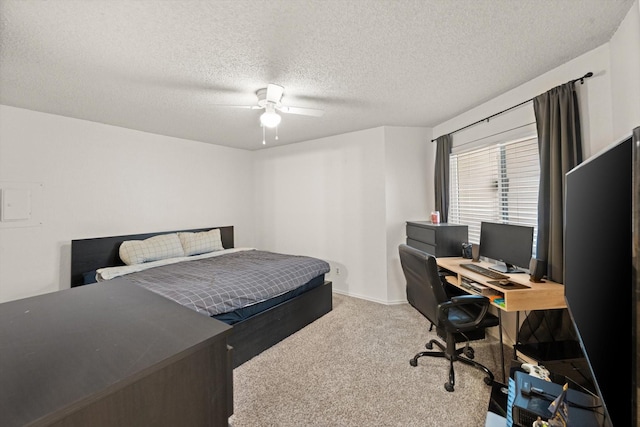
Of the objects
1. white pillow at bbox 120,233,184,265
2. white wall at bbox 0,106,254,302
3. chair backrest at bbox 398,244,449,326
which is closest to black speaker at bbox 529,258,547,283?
chair backrest at bbox 398,244,449,326

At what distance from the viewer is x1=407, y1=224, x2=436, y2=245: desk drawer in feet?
10.2

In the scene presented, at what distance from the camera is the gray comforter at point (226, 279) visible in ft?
7.14

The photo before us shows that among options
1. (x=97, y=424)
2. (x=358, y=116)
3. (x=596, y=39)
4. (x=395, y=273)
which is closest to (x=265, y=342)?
(x=395, y=273)

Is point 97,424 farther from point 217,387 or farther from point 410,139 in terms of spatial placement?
point 410,139

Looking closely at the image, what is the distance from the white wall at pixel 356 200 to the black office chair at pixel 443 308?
1.41m

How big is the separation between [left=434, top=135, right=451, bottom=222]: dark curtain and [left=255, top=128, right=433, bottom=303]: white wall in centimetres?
31

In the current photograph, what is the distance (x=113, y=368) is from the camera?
1.76ft

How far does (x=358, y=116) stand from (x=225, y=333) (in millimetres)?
3067

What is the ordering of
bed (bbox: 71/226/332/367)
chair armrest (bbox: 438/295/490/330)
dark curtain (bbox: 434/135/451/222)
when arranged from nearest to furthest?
1. chair armrest (bbox: 438/295/490/330)
2. bed (bbox: 71/226/332/367)
3. dark curtain (bbox: 434/135/451/222)

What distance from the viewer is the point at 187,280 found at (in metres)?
2.54

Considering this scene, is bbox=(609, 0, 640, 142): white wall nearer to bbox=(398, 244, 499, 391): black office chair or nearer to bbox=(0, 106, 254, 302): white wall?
bbox=(398, 244, 499, 391): black office chair

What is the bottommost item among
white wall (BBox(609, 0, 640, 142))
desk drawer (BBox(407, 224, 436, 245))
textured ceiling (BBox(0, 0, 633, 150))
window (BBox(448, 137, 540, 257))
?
desk drawer (BBox(407, 224, 436, 245))

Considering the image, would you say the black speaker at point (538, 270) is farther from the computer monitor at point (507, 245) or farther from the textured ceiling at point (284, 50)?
the textured ceiling at point (284, 50)

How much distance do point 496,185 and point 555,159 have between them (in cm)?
80
